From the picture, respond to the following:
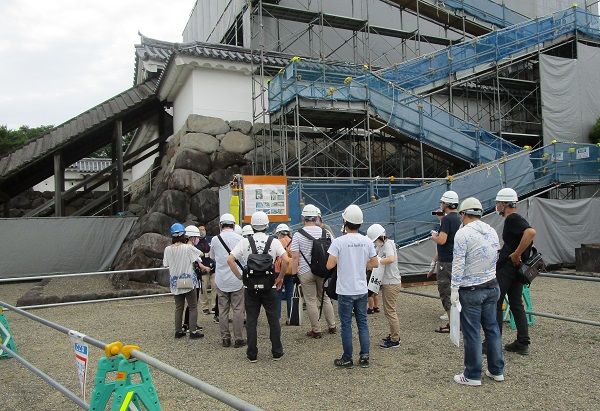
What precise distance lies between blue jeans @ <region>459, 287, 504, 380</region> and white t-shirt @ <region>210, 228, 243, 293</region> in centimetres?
294

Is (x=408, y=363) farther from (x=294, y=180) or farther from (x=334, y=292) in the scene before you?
(x=294, y=180)

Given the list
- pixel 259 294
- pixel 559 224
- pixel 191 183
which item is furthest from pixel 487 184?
pixel 259 294

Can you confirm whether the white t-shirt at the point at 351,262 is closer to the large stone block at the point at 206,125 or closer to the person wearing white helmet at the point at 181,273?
Result: the person wearing white helmet at the point at 181,273

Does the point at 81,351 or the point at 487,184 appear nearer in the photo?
the point at 81,351

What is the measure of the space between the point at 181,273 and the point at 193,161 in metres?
8.23

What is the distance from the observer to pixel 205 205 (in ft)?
45.9

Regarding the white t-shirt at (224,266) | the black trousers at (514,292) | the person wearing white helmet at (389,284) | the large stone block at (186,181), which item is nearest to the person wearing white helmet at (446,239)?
the person wearing white helmet at (389,284)

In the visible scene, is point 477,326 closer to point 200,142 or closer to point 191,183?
point 191,183

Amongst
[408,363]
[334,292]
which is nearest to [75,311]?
[334,292]

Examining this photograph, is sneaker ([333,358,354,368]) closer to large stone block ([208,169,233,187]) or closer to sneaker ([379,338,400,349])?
sneaker ([379,338,400,349])

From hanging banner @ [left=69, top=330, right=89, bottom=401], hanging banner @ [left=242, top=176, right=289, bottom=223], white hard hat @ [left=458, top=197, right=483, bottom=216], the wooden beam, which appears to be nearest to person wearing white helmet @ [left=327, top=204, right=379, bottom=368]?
white hard hat @ [left=458, top=197, right=483, bottom=216]

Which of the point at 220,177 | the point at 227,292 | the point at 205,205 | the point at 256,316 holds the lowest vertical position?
the point at 256,316

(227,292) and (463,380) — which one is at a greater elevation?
(227,292)

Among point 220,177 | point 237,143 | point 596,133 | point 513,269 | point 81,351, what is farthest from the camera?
point 596,133
